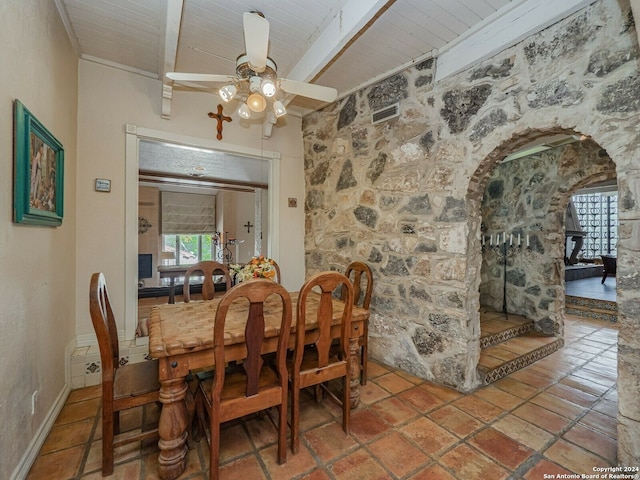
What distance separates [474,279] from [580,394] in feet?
3.96

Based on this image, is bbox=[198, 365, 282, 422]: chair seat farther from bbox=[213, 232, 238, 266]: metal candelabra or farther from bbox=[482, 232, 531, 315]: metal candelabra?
bbox=[213, 232, 238, 266]: metal candelabra

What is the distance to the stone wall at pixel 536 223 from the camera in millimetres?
3016

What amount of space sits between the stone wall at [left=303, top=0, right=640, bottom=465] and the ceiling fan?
94 centimetres

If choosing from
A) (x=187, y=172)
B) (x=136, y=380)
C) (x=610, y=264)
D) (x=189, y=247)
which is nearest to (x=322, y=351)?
(x=136, y=380)

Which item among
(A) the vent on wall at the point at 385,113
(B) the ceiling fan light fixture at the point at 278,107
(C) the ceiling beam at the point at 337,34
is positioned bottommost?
(B) the ceiling fan light fixture at the point at 278,107

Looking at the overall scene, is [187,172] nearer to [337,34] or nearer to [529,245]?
[337,34]

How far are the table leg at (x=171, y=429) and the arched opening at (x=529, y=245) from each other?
2341 mm

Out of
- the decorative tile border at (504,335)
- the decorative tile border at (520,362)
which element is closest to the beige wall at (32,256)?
the decorative tile border at (520,362)

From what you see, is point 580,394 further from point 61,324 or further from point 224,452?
point 61,324

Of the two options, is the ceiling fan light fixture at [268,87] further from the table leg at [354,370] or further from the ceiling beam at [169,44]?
the table leg at [354,370]

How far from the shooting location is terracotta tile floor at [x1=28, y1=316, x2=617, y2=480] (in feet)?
4.71

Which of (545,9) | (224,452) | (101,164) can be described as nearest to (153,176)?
(101,164)

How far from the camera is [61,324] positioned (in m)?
2.00

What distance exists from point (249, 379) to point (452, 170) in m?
2.02
